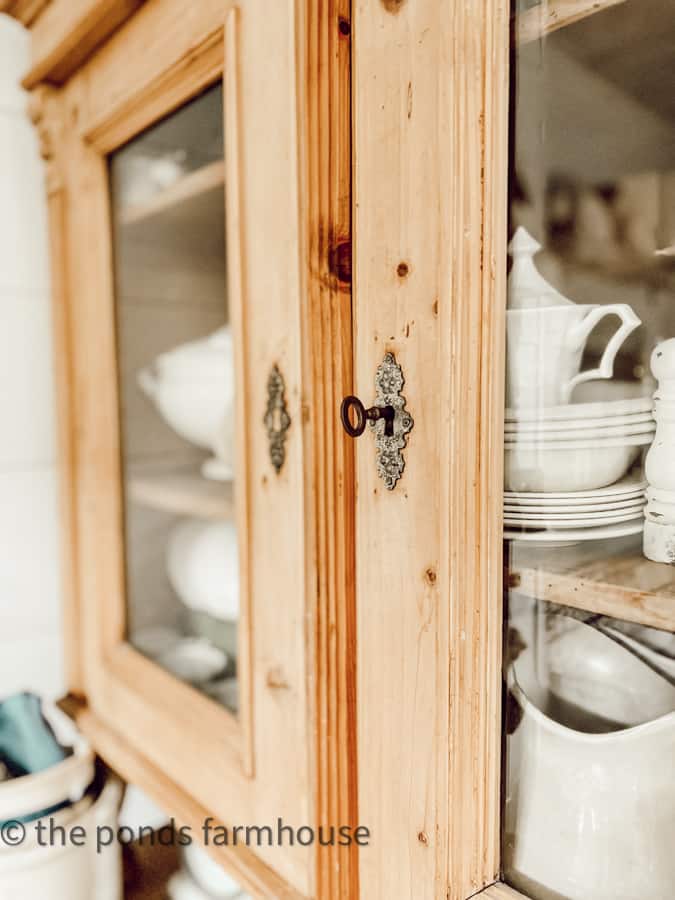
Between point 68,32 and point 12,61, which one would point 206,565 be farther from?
point 12,61

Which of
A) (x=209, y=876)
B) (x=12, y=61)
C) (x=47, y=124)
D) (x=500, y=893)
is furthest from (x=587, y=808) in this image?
(x=12, y=61)

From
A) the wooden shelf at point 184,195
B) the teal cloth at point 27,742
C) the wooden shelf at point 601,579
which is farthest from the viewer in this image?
the teal cloth at point 27,742

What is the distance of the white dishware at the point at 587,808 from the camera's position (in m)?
0.39

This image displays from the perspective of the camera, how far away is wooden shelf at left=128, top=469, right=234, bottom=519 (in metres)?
0.74

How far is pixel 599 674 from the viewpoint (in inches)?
16.5

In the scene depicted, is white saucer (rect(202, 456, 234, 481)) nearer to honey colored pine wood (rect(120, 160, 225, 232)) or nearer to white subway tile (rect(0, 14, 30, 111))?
honey colored pine wood (rect(120, 160, 225, 232))

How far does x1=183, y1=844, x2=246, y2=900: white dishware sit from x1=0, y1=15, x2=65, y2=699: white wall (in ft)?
1.11

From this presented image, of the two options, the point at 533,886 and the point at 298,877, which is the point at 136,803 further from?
the point at 533,886

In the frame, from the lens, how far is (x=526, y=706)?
1.44 feet

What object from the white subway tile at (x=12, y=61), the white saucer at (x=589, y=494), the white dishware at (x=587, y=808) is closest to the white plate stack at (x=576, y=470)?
the white saucer at (x=589, y=494)

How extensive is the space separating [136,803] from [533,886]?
828mm

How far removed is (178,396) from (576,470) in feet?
1.78

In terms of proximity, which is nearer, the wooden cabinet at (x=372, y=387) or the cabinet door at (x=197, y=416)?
the wooden cabinet at (x=372, y=387)

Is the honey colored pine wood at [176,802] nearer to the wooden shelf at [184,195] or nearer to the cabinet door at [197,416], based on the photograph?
the cabinet door at [197,416]
